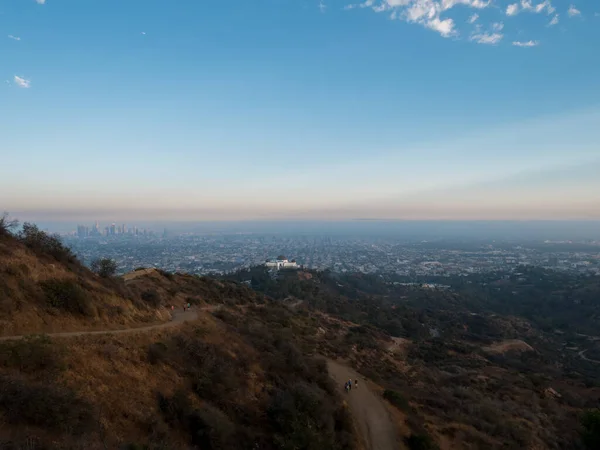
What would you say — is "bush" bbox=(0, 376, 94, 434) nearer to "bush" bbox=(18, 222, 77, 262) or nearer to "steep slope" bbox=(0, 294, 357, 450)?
"steep slope" bbox=(0, 294, 357, 450)

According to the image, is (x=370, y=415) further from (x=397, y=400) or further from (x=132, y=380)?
(x=132, y=380)

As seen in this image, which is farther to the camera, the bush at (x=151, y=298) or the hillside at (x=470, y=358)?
the bush at (x=151, y=298)

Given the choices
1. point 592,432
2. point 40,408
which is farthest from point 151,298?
point 592,432

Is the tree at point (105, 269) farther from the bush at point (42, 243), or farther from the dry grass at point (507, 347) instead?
the dry grass at point (507, 347)

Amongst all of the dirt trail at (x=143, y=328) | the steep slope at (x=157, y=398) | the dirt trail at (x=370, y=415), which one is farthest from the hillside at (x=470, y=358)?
the dirt trail at (x=143, y=328)

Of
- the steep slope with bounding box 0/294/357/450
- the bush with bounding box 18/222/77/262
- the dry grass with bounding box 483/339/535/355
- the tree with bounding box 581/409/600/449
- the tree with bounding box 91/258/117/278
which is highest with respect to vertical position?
the bush with bounding box 18/222/77/262

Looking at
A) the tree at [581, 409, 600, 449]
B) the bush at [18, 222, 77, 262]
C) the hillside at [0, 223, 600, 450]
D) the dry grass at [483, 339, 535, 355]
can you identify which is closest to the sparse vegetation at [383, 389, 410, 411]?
Result: the hillside at [0, 223, 600, 450]
